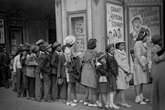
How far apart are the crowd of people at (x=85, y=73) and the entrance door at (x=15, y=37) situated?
474cm

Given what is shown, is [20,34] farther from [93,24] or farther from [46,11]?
[93,24]

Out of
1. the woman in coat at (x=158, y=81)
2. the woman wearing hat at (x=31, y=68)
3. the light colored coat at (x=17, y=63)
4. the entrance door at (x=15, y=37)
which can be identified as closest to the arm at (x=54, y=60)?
the woman wearing hat at (x=31, y=68)

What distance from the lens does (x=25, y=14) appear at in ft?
44.2

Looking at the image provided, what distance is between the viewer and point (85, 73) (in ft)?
22.3

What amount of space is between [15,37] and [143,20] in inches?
270

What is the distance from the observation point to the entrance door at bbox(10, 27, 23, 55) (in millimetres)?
13023

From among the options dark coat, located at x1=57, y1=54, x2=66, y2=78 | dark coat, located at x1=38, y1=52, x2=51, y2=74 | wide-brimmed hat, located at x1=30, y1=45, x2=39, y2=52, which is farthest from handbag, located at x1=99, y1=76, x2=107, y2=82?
wide-brimmed hat, located at x1=30, y1=45, x2=39, y2=52

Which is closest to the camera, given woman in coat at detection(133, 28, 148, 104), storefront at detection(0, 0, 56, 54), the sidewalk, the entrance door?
the sidewalk

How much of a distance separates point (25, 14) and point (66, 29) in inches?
215

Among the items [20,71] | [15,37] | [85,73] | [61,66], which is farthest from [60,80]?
[15,37]

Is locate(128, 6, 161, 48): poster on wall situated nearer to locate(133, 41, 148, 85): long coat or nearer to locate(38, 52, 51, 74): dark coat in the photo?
locate(133, 41, 148, 85): long coat

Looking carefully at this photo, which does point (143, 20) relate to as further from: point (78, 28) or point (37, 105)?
point (37, 105)

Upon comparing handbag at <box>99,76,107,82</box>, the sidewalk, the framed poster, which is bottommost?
the sidewalk

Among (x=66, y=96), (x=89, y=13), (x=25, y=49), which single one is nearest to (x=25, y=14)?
(x=25, y=49)
